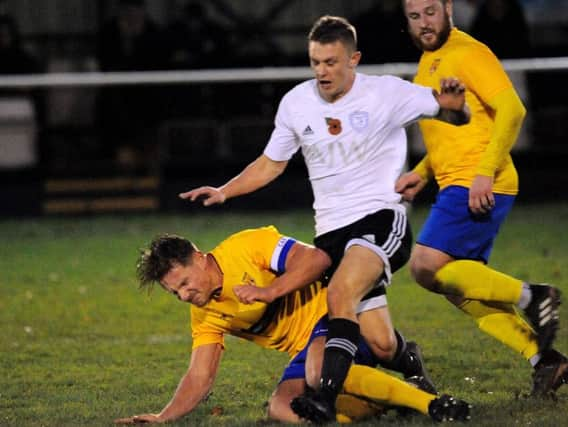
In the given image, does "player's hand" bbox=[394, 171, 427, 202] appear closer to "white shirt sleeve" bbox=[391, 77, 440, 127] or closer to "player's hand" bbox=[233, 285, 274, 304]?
"white shirt sleeve" bbox=[391, 77, 440, 127]

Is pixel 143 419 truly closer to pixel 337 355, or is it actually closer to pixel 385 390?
pixel 337 355

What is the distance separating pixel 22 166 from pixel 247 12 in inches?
182

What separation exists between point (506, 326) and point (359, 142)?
133 cm

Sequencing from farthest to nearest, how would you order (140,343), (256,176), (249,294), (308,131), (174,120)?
(174,120)
(140,343)
(256,176)
(308,131)
(249,294)

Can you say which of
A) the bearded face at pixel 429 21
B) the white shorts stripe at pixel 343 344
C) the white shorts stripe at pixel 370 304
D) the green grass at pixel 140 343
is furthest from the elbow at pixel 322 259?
the bearded face at pixel 429 21

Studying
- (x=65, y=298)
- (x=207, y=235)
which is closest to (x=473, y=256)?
(x=65, y=298)

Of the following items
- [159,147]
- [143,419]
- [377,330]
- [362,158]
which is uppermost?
[362,158]

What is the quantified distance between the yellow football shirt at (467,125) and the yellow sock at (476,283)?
0.44 metres

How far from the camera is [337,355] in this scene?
18.3ft

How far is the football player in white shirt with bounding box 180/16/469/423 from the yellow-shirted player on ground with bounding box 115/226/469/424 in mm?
165

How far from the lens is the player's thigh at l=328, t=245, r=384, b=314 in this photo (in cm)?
571

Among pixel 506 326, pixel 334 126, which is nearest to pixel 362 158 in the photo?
pixel 334 126

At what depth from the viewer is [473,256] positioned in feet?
22.1

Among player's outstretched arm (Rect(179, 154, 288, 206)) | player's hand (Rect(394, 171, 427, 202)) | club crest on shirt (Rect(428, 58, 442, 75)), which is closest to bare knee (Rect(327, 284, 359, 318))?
Result: player's hand (Rect(394, 171, 427, 202))
